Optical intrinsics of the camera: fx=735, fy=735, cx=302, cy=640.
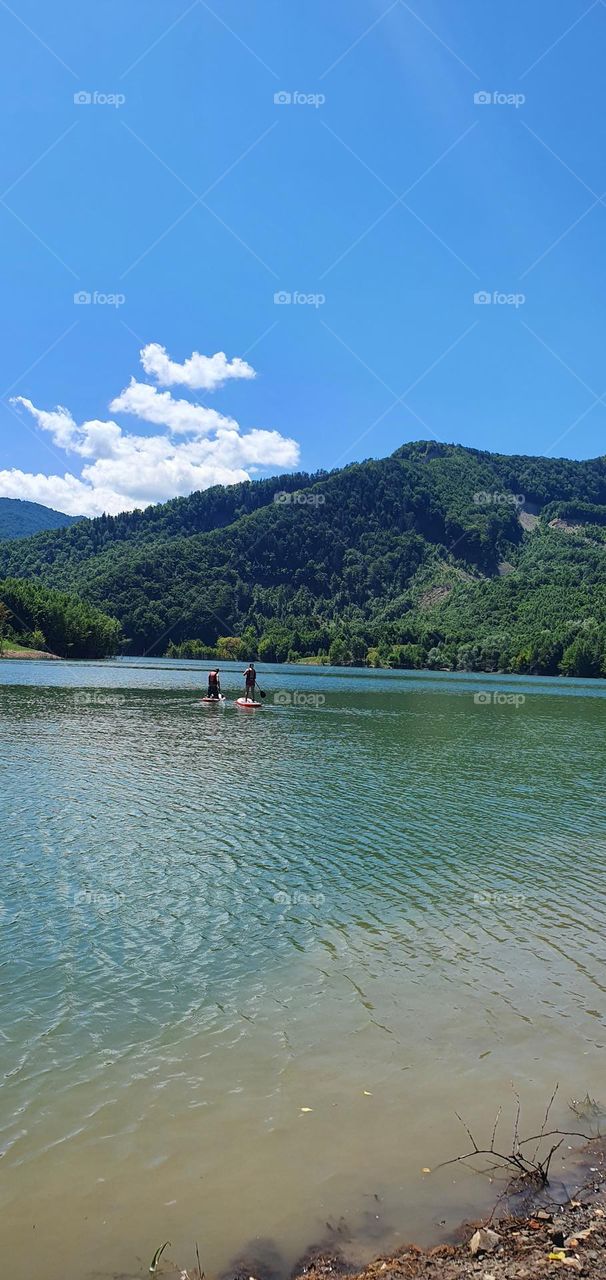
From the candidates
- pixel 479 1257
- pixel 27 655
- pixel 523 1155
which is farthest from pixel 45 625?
pixel 479 1257

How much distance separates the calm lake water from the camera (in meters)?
6.70

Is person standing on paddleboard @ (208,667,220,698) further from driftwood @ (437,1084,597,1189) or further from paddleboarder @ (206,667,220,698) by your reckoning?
driftwood @ (437,1084,597,1189)

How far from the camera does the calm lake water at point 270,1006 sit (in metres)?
6.70

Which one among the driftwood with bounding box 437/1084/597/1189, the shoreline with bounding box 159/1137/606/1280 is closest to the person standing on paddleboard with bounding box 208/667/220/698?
the driftwood with bounding box 437/1084/597/1189

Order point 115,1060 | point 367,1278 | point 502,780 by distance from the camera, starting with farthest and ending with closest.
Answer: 1. point 502,780
2. point 115,1060
3. point 367,1278

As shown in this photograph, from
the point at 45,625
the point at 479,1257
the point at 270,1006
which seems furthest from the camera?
the point at 45,625

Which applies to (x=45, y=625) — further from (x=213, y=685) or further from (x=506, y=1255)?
Answer: (x=506, y=1255)

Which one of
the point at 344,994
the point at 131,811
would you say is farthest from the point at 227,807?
the point at 344,994

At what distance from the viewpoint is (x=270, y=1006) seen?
35.1ft

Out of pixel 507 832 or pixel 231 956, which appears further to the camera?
pixel 507 832

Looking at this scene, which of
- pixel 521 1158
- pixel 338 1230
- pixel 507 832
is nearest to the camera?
pixel 338 1230

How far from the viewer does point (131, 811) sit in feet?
75.2

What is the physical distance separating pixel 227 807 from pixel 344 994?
13.5m

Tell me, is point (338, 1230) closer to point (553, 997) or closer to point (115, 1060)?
point (115, 1060)
